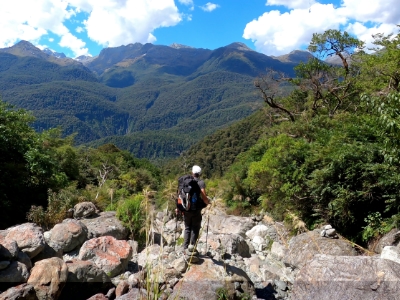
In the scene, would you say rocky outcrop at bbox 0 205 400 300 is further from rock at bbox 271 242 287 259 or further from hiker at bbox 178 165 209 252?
hiker at bbox 178 165 209 252

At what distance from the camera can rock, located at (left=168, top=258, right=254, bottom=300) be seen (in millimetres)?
5016

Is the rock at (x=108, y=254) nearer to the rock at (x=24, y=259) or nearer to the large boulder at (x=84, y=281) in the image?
the large boulder at (x=84, y=281)

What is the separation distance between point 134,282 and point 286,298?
293 centimetres

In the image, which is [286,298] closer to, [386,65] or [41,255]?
[41,255]

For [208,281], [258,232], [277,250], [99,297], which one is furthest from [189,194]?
[258,232]

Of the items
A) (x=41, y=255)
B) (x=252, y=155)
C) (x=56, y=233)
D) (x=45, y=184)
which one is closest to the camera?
(x=41, y=255)

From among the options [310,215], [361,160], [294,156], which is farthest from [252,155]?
[361,160]

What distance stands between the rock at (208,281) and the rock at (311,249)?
2.11 m

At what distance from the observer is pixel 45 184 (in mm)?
12180

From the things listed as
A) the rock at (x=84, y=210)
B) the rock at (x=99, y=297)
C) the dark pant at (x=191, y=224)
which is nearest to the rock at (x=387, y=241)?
the dark pant at (x=191, y=224)

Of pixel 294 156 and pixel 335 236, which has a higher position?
pixel 294 156

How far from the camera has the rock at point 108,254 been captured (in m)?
6.79

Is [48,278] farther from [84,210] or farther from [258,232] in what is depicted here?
[258,232]

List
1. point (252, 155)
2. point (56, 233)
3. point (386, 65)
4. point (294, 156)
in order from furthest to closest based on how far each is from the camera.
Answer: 1. point (252, 155)
2. point (386, 65)
3. point (294, 156)
4. point (56, 233)
